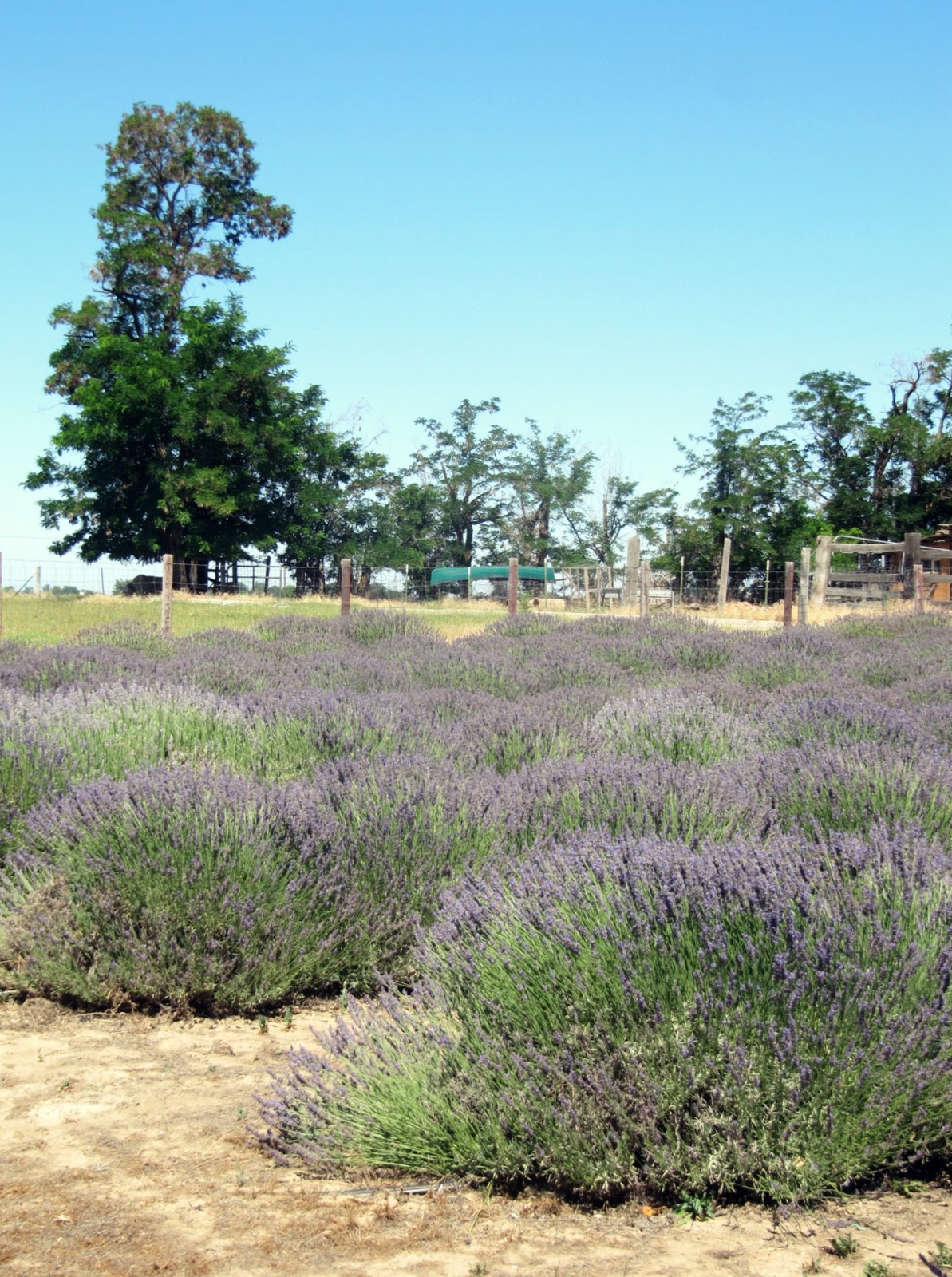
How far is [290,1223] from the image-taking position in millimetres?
2682

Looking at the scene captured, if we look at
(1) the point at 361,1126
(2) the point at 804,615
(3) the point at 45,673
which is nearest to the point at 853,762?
(1) the point at 361,1126

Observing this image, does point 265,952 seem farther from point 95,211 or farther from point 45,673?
point 95,211

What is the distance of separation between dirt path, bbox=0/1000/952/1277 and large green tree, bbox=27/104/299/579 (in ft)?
108

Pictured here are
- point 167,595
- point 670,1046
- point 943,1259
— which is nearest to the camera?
point 943,1259

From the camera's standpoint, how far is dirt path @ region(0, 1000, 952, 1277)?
8.11 ft

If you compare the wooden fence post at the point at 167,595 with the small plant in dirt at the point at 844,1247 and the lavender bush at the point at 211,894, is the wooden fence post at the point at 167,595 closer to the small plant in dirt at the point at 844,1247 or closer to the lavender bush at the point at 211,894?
the lavender bush at the point at 211,894

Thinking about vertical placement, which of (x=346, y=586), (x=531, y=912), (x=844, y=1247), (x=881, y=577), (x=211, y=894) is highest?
(x=881, y=577)

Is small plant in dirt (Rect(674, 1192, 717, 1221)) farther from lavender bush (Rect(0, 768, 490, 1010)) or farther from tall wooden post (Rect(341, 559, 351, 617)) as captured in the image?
tall wooden post (Rect(341, 559, 351, 617))

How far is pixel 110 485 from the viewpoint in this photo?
3662cm

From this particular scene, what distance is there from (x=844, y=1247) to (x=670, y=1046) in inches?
21.8

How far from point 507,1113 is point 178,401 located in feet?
113

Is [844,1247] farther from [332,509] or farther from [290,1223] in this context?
[332,509]

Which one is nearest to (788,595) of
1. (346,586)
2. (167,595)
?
(346,586)

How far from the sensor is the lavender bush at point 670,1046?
2729 millimetres
